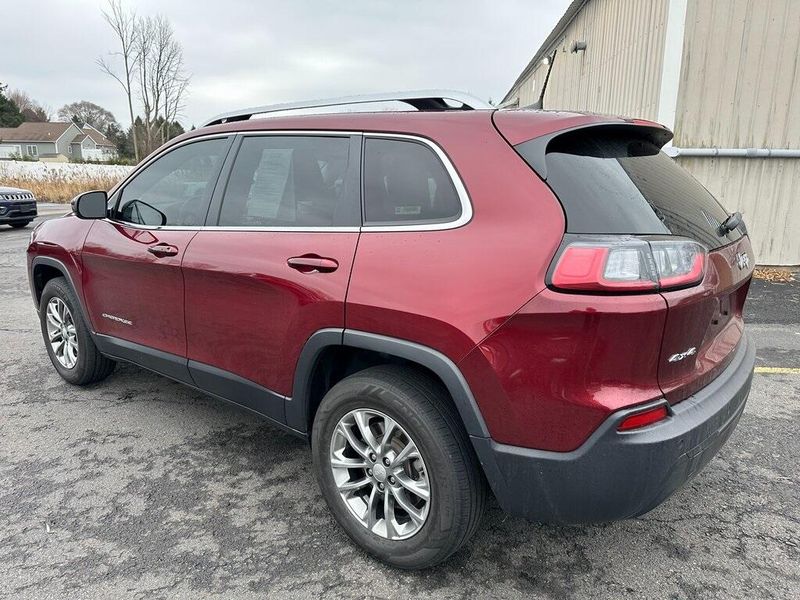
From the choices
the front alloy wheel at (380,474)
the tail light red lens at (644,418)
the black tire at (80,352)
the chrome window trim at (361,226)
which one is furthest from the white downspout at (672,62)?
the black tire at (80,352)

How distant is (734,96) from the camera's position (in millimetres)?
7770

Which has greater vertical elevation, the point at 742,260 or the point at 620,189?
the point at 620,189

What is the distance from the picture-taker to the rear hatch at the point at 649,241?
1.77 meters

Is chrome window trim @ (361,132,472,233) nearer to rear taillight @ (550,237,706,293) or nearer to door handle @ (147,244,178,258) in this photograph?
rear taillight @ (550,237,706,293)

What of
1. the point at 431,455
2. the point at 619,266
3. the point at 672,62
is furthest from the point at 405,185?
the point at 672,62

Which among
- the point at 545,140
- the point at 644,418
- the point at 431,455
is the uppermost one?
the point at 545,140

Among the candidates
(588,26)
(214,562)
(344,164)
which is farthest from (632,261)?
(588,26)

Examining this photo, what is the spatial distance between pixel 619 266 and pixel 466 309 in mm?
494

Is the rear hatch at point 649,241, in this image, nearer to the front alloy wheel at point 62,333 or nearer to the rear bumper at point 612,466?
the rear bumper at point 612,466

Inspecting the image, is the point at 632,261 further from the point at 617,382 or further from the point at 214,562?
the point at 214,562

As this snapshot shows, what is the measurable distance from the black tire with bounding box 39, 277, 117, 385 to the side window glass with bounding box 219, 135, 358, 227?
1.72m

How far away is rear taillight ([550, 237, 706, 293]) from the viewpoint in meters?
1.74

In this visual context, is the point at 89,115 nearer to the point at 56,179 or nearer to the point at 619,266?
the point at 56,179

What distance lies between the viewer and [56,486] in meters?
2.87
